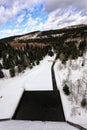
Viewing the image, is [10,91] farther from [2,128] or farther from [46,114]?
[2,128]

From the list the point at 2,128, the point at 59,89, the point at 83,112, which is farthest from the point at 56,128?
the point at 59,89

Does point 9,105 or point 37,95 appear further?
point 37,95

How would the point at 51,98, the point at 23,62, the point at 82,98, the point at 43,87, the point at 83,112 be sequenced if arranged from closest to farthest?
1. the point at 83,112
2. the point at 82,98
3. the point at 51,98
4. the point at 43,87
5. the point at 23,62

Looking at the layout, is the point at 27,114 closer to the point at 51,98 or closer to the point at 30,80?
the point at 51,98

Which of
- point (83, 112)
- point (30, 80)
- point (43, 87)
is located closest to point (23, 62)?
point (30, 80)

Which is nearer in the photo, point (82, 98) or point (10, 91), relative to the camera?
point (82, 98)

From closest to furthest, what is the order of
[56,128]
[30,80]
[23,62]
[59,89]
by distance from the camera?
[56,128]
[59,89]
[30,80]
[23,62]

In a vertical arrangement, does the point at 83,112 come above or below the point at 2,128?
below

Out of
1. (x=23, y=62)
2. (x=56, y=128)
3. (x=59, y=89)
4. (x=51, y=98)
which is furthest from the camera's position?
(x=23, y=62)

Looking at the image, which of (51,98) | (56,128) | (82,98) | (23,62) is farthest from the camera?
(23,62)
